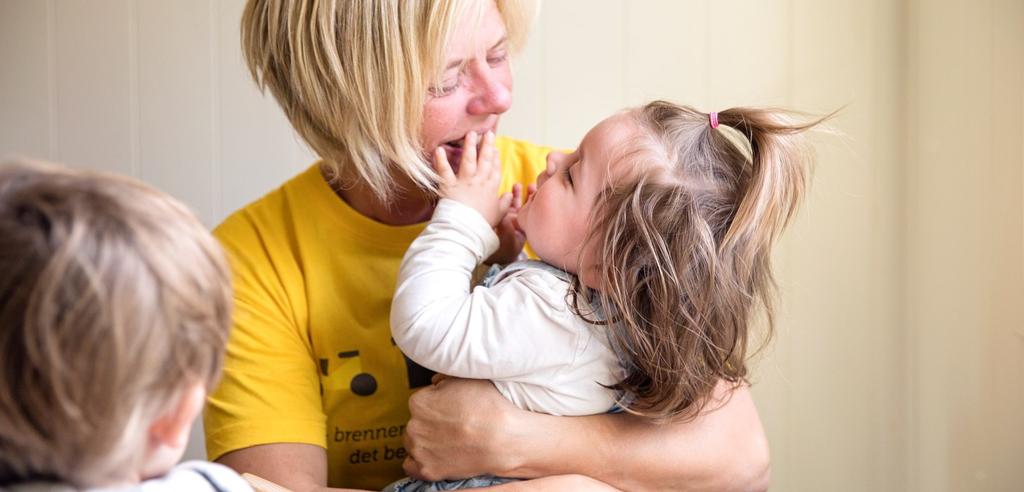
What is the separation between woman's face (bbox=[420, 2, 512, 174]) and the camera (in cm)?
143

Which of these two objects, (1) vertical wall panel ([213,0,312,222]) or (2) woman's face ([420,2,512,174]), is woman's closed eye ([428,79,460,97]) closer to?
(2) woman's face ([420,2,512,174])

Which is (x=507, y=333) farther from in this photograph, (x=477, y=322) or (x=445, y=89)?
(x=445, y=89)

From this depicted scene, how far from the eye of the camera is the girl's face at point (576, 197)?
4.22 ft

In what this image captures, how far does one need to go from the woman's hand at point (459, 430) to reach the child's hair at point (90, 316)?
575 mm

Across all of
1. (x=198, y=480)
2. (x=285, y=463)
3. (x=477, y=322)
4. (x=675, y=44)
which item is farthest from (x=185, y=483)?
(x=675, y=44)

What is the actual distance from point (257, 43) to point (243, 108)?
1.99ft

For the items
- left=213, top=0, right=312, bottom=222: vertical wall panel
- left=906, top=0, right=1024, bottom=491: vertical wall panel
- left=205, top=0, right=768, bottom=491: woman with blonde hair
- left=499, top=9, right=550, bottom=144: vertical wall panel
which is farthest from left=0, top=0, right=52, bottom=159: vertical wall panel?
left=906, top=0, right=1024, bottom=491: vertical wall panel

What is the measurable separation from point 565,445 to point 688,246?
0.94 ft

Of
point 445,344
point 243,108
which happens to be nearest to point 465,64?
point 445,344

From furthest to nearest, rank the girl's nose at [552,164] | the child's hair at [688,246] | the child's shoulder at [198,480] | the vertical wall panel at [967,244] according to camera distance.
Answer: the vertical wall panel at [967,244], the girl's nose at [552,164], the child's hair at [688,246], the child's shoulder at [198,480]

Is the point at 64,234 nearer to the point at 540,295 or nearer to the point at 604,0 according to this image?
the point at 540,295

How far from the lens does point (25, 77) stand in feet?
6.77

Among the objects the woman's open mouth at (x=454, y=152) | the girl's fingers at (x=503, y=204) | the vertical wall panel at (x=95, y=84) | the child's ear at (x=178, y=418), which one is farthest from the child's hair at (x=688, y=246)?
the vertical wall panel at (x=95, y=84)

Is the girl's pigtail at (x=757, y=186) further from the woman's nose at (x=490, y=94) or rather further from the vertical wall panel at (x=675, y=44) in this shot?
the vertical wall panel at (x=675, y=44)
